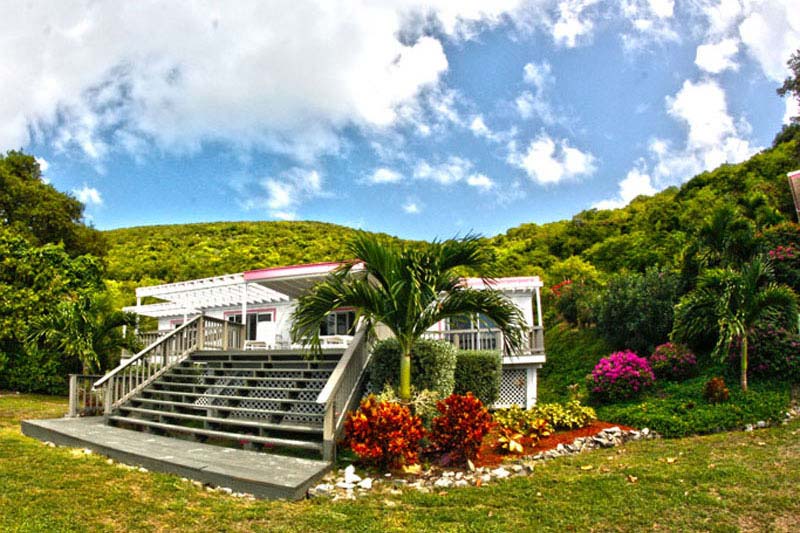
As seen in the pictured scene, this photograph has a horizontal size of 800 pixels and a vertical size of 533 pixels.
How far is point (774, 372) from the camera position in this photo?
9.87 meters

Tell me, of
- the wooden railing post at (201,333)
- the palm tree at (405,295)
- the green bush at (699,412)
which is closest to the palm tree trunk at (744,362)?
the green bush at (699,412)

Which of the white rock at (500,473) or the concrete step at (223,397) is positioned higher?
the concrete step at (223,397)

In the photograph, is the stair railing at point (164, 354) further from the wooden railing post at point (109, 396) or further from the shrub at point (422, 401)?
the shrub at point (422, 401)

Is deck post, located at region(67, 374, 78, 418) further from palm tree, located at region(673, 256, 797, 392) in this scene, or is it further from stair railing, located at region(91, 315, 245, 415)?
palm tree, located at region(673, 256, 797, 392)

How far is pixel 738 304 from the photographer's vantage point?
31.8 ft

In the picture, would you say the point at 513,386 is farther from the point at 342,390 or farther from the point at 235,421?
the point at 235,421

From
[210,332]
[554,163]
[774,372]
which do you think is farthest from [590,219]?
[210,332]

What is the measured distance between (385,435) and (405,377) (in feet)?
4.74

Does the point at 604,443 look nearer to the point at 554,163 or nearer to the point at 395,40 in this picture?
the point at 395,40

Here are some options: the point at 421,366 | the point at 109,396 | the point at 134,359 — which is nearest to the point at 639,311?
the point at 421,366

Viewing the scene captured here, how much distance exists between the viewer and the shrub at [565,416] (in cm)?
851

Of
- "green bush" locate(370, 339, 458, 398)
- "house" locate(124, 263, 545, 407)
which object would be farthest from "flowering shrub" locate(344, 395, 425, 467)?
"house" locate(124, 263, 545, 407)

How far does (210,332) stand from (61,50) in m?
9.44

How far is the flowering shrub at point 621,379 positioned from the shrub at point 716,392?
1432 mm
